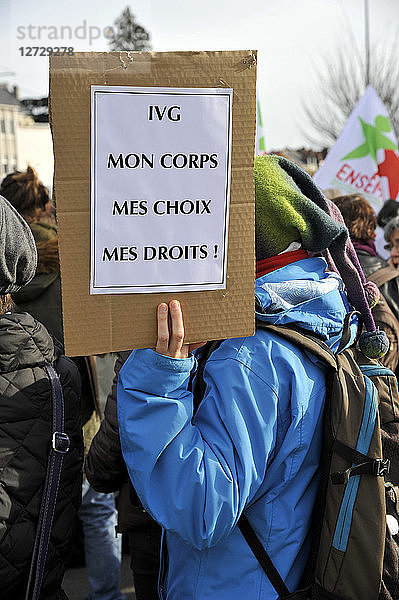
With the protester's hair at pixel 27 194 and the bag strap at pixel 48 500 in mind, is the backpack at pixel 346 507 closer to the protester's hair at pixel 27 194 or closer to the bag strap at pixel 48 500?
the bag strap at pixel 48 500

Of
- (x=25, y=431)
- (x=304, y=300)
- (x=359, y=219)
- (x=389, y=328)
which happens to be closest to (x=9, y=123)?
(x=359, y=219)

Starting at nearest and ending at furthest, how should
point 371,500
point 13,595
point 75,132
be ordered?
point 75,132
point 371,500
point 13,595

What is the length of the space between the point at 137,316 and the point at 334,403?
50 cm

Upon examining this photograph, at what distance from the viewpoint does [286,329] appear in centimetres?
159

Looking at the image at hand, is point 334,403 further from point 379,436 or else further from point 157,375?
point 157,375

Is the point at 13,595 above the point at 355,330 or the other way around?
the other way around

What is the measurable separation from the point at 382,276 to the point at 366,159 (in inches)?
116

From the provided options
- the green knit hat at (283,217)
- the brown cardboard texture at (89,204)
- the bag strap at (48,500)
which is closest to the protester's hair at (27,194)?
the bag strap at (48,500)

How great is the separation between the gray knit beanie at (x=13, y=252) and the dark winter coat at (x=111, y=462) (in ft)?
1.73

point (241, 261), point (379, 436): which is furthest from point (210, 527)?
point (241, 261)

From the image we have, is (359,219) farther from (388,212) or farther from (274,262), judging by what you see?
(274,262)

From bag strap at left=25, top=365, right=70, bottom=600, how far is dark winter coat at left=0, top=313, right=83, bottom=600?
0.01m

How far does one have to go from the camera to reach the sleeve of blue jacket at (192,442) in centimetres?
143

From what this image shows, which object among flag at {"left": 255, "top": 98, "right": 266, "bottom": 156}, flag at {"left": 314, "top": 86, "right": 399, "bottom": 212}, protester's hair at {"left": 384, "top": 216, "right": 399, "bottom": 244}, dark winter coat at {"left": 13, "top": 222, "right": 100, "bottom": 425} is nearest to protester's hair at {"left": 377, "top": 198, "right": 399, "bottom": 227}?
flag at {"left": 314, "top": 86, "right": 399, "bottom": 212}
